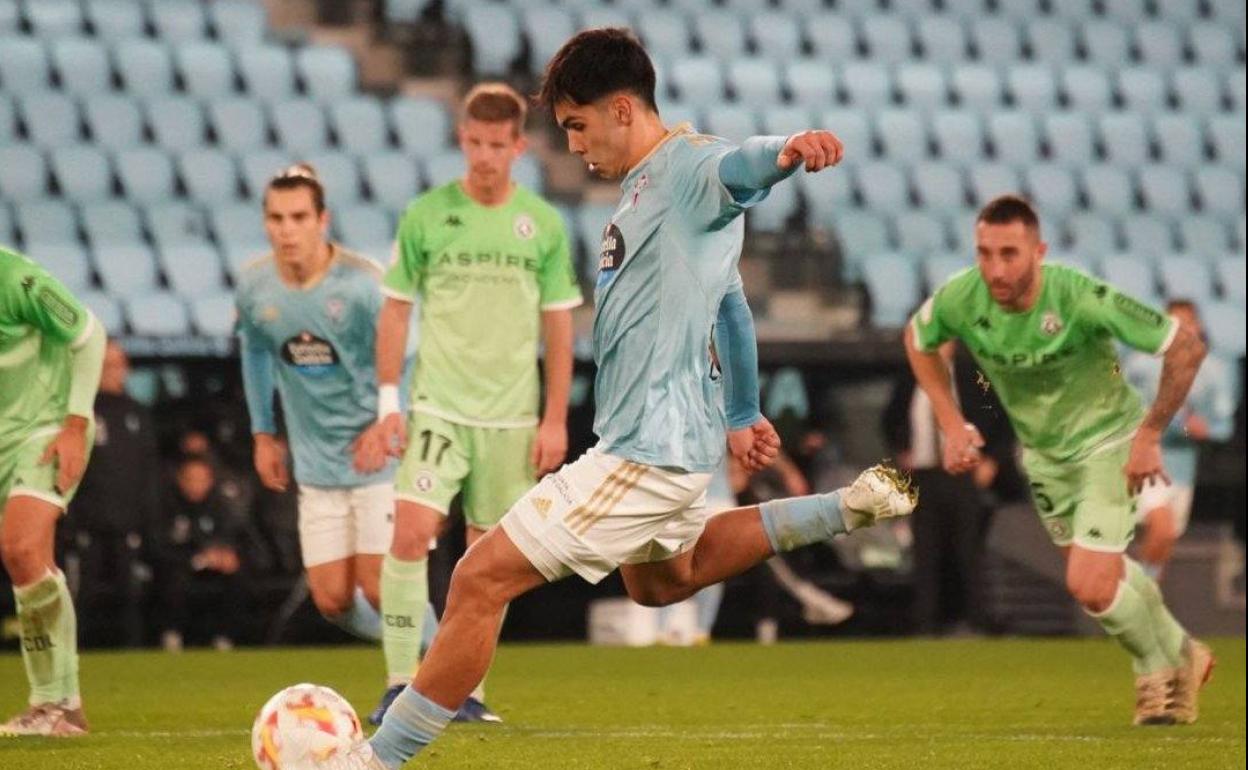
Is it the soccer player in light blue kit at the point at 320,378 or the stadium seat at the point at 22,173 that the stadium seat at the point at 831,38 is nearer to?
the stadium seat at the point at 22,173

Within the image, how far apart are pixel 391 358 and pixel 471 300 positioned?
0.39 meters

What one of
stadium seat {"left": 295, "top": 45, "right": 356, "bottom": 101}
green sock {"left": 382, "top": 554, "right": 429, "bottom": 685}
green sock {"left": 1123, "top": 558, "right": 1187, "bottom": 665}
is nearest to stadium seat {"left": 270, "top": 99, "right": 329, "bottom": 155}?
stadium seat {"left": 295, "top": 45, "right": 356, "bottom": 101}

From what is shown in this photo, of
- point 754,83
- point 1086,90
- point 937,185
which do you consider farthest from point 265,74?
point 1086,90

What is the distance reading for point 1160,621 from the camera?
827 centimetres

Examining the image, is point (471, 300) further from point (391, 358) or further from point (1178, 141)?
point (1178, 141)

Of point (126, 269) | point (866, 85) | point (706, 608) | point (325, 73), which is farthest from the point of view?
point (866, 85)

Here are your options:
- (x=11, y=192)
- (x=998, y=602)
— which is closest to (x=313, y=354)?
(x=11, y=192)

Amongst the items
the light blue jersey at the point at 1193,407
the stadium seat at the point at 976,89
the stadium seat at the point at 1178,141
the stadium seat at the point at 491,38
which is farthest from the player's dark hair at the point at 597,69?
the stadium seat at the point at 1178,141

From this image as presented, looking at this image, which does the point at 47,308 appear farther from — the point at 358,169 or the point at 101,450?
the point at 358,169

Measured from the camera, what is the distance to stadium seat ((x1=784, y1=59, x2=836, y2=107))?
1911cm

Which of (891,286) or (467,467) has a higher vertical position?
(891,286)

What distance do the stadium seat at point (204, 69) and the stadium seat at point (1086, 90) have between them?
8.31m

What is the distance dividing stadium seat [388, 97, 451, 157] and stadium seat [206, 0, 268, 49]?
4.16 feet

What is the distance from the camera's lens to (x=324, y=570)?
9.02 metres
